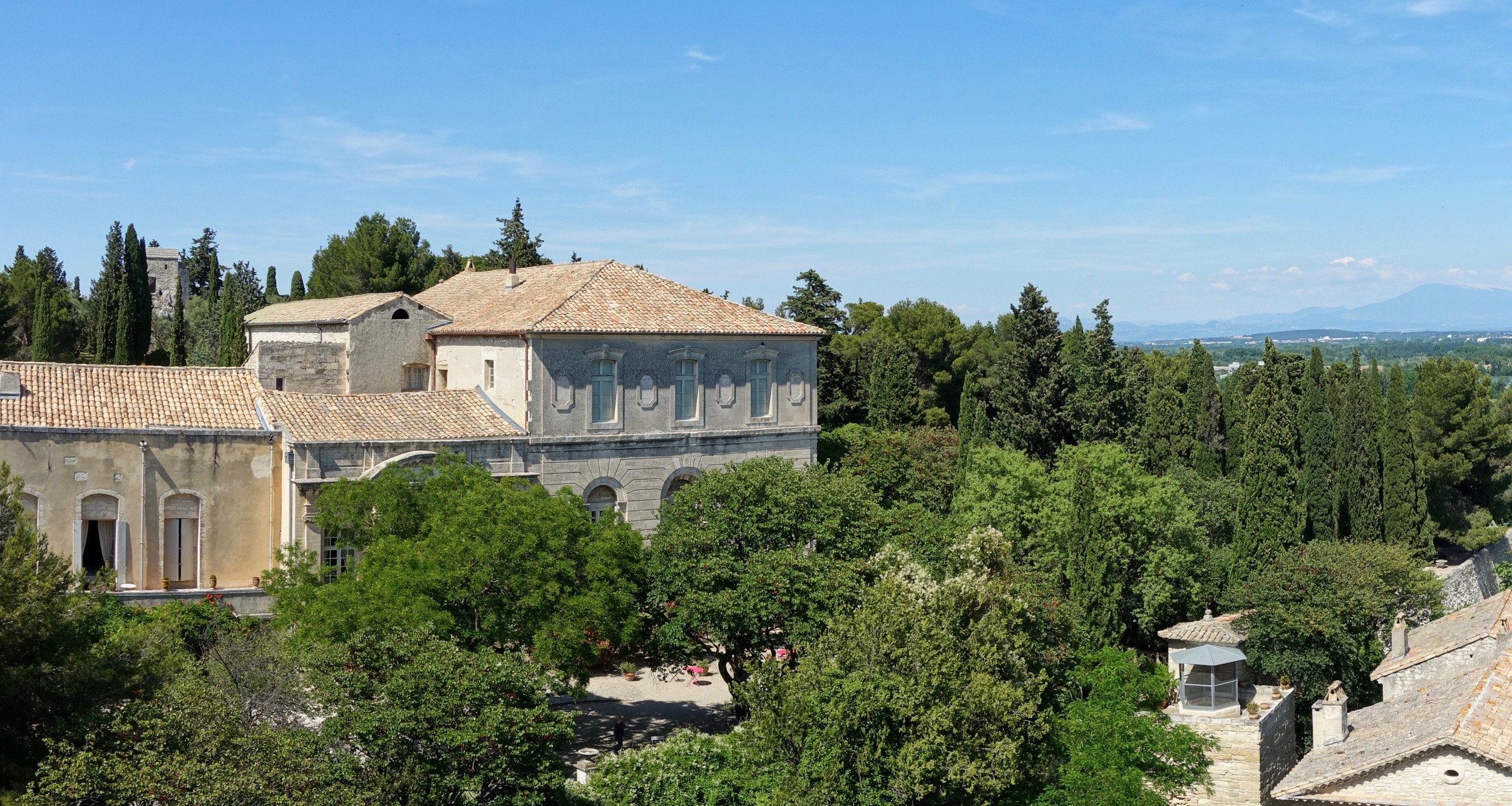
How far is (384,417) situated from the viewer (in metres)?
33.9

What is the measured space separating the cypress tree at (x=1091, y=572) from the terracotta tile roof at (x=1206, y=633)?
1476 mm

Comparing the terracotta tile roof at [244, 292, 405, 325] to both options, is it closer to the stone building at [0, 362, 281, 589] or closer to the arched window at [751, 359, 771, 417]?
the stone building at [0, 362, 281, 589]

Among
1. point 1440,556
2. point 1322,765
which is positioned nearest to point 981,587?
point 1322,765

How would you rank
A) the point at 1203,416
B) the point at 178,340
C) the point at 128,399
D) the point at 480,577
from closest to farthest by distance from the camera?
the point at 480,577, the point at 128,399, the point at 1203,416, the point at 178,340

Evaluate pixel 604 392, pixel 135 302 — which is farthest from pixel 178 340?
pixel 604 392

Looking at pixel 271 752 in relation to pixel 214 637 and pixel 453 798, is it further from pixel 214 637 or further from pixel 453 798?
pixel 214 637

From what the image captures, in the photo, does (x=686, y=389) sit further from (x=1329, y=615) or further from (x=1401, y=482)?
(x=1401, y=482)

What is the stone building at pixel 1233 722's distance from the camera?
97.0 feet

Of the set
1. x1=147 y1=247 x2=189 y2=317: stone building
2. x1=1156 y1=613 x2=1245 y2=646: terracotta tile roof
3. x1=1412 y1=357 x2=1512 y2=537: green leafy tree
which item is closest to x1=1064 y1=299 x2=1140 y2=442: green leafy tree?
x1=1156 y1=613 x2=1245 y2=646: terracotta tile roof

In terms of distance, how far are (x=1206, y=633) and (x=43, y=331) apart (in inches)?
2000

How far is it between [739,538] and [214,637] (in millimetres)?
12058

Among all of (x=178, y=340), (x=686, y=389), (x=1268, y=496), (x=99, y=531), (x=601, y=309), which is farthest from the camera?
(x=178, y=340)

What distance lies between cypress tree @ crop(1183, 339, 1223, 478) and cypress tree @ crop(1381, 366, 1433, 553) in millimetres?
6055

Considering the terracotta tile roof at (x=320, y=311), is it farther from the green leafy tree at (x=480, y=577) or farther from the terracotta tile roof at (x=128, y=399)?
the green leafy tree at (x=480, y=577)
